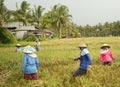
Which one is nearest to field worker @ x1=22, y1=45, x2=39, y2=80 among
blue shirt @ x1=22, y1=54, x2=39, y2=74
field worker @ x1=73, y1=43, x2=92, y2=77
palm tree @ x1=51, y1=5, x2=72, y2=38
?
blue shirt @ x1=22, y1=54, x2=39, y2=74

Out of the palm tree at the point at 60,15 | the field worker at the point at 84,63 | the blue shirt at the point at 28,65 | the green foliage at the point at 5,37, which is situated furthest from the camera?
the palm tree at the point at 60,15

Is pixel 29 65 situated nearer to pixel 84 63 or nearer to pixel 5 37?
pixel 84 63

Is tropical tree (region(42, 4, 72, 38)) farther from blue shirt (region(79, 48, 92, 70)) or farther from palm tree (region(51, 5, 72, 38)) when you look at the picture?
blue shirt (region(79, 48, 92, 70))

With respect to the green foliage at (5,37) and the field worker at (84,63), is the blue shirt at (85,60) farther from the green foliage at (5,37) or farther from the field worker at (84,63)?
the green foliage at (5,37)

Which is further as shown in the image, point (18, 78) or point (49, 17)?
point (49, 17)

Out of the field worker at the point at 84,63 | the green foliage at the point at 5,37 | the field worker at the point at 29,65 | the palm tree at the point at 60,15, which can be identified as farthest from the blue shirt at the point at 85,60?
the palm tree at the point at 60,15

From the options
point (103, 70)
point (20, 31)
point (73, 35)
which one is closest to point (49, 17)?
point (20, 31)

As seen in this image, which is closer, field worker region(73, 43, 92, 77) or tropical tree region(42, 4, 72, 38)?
field worker region(73, 43, 92, 77)

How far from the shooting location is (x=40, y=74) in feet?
25.7

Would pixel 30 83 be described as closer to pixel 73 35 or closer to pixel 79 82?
pixel 79 82

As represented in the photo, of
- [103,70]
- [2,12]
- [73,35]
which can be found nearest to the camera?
[103,70]

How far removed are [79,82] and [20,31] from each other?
38.6 metres

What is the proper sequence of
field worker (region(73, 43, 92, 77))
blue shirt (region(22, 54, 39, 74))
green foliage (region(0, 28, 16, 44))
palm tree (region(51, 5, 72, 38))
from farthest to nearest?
palm tree (region(51, 5, 72, 38)) < green foliage (region(0, 28, 16, 44)) < field worker (region(73, 43, 92, 77)) < blue shirt (region(22, 54, 39, 74))

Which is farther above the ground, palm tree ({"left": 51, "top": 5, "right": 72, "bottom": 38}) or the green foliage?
palm tree ({"left": 51, "top": 5, "right": 72, "bottom": 38})
